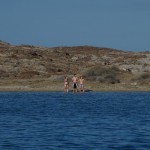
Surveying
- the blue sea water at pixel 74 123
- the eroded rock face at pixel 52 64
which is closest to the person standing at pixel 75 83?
the blue sea water at pixel 74 123

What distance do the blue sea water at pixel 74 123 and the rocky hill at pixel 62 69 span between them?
15649 mm

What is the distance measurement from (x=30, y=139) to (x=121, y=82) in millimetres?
43449

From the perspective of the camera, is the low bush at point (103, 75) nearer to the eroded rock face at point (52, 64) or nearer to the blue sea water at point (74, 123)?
the eroded rock face at point (52, 64)

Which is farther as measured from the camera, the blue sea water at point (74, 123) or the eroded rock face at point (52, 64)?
the eroded rock face at point (52, 64)

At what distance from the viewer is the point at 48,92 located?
58.5 metres

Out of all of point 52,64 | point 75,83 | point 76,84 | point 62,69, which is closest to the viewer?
point 75,83

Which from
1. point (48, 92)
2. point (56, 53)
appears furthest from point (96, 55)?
point (48, 92)

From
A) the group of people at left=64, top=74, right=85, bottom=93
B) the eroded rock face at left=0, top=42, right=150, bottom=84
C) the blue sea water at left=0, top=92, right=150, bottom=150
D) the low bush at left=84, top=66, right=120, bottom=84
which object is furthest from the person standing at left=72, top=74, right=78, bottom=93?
the eroded rock face at left=0, top=42, right=150, bottom=84

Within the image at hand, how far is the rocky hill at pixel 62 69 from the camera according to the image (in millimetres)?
66875

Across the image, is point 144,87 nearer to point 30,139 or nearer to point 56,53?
point 30,139

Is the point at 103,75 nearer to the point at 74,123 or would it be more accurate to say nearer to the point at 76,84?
the point at 76,84

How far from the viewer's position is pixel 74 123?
30344 millimetres

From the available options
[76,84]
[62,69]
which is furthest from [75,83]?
[62,69]

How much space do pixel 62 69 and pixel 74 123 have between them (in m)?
53.0
